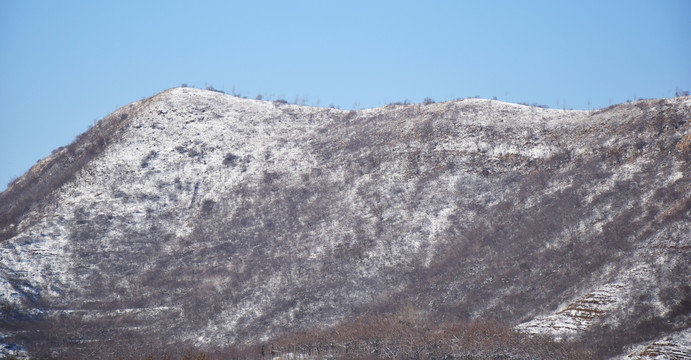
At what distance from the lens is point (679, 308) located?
35250 millimetres

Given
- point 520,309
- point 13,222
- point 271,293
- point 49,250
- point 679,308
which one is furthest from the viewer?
point 13,222

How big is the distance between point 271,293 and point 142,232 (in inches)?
529

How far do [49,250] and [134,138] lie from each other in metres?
15.5

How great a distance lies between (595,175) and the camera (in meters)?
50.0

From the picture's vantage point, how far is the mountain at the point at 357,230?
4116 cm

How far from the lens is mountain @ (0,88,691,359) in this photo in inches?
1620

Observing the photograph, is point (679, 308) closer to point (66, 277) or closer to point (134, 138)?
point (66, 277)

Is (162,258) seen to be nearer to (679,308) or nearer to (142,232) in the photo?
(142,232)

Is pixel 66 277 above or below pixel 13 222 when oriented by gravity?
below

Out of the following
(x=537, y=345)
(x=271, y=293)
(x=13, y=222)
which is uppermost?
(x=13, y=222)

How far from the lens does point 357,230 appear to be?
52.9 m

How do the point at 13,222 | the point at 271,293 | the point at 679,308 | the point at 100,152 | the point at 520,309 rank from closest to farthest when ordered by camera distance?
1. the point at 679,308
2. the point at 520,309
3. the point at 271,293
4. the point at 13,222
5. the point at 100,152

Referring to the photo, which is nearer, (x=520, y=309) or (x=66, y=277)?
(x=520, y=309)

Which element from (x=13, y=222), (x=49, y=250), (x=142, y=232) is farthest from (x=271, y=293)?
(x=13, y=222)
